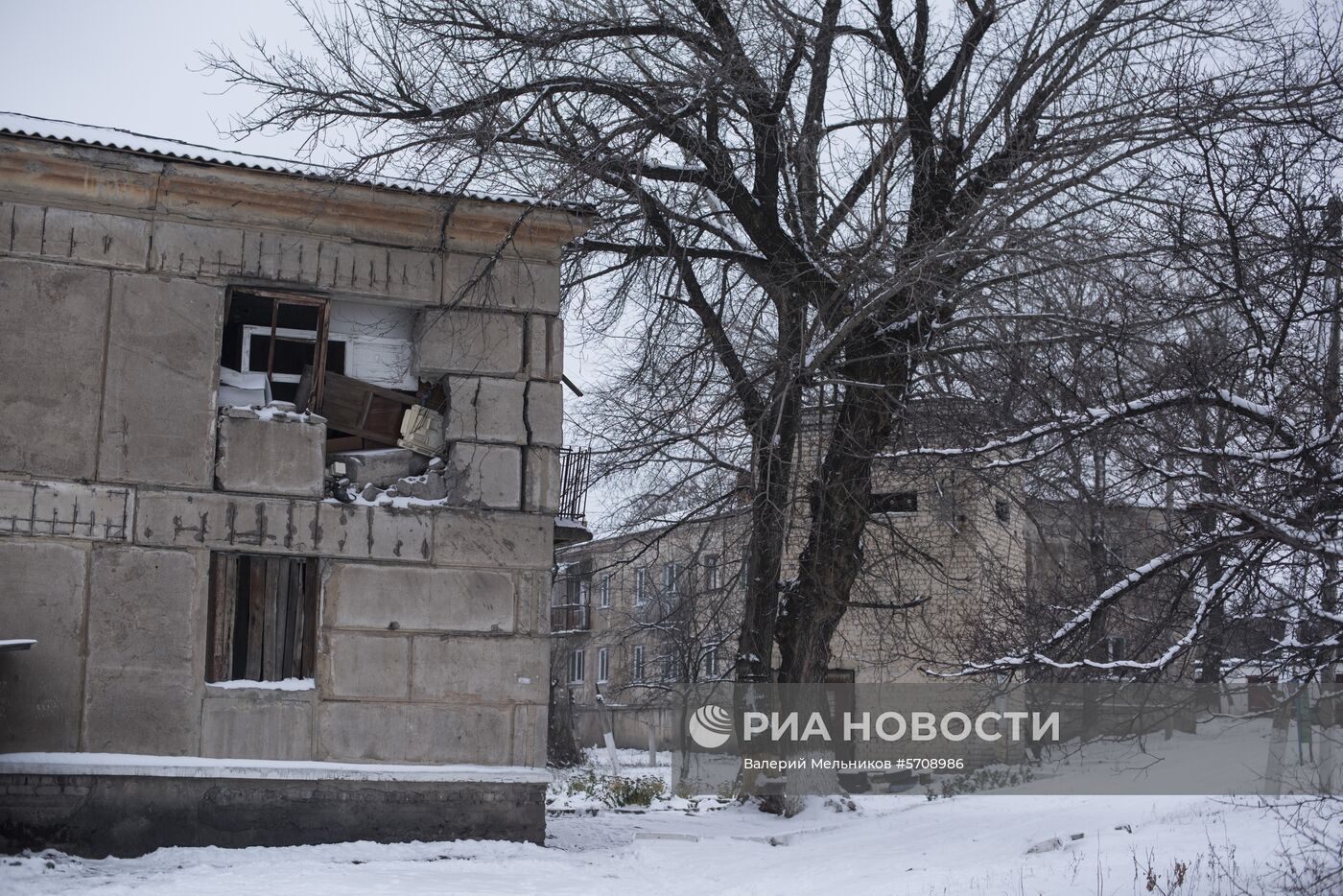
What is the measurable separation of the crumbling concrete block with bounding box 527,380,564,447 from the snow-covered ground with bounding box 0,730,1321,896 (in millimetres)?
3755

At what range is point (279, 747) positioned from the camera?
446 inches

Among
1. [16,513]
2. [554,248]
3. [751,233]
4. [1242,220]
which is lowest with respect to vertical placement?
[16,513]

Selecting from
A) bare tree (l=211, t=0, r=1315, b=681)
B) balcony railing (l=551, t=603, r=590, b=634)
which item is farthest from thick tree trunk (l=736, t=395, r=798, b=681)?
balcony railing (l=551, t=603, r=590, b=634)

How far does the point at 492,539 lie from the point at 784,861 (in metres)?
3.96

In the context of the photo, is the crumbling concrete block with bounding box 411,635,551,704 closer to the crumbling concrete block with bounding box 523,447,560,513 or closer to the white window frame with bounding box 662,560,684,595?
the crumbling concrete block with bounding box 523,447,560,513

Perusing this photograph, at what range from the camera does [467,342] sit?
41.0 ft

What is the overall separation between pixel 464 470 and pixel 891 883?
5.26 m

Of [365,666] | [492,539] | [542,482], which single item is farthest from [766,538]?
[365,666]

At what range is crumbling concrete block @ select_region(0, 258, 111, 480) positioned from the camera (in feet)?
35.9

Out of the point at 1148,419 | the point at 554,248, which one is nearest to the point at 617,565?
the point at 554,248

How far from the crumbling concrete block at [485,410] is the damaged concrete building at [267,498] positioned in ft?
0.08

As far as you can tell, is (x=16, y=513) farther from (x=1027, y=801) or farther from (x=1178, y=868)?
(x=1027, y=801)

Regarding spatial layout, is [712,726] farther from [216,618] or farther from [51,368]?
[51,368]

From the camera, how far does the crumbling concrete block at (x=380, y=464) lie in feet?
40.1
